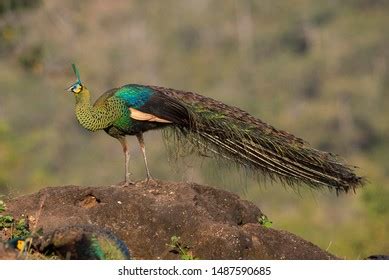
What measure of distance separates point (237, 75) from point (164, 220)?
6833cm

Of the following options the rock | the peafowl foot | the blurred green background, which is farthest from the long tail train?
the blurred green background

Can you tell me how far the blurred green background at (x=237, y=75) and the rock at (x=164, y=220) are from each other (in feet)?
87.4

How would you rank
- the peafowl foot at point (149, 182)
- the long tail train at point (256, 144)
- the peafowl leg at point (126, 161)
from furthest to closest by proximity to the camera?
the long tail train at point (256, 144), the peafowl leg at point (126, 161), the peafowl foot at point (149, 182)

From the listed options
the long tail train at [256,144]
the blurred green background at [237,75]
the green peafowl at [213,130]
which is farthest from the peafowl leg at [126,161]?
the blurred green background at [237,75]

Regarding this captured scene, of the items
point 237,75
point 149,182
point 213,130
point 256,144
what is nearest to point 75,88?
point 149,182

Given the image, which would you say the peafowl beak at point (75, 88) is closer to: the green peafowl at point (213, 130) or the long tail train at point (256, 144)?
the green peafowl at point (213, 130)

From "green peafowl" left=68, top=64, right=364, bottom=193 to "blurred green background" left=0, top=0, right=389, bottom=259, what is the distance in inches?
1014

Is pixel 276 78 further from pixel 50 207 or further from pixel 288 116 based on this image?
pixel 50 207

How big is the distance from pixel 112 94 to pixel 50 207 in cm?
120

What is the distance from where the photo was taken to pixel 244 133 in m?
9.31

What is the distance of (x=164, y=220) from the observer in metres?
8.12

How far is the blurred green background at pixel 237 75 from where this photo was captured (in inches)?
1991

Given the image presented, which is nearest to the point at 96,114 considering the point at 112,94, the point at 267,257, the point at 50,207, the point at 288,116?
the point at 112,94

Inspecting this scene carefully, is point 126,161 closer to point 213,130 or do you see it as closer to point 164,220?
point 213,130
